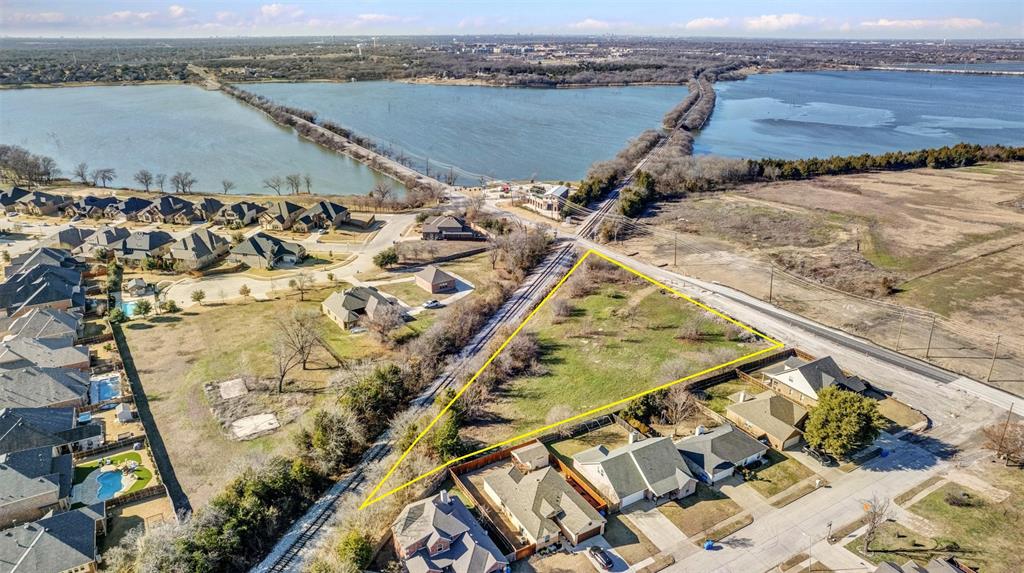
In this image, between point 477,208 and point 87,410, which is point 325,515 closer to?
point 87,410

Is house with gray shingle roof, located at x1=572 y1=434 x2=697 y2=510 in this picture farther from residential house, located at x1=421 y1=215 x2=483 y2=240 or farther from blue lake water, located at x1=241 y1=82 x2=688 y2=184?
blue lake water, located at x1=241 y1=82 x2=688 y2=184

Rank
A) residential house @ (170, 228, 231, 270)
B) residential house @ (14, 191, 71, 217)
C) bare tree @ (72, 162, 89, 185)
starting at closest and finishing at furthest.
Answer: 1. residential house @ (170, 228, 231, 270)
2. residential house @ (14, 191, 71, 217)
3. bare tree @ (72, 162, 89, 185)

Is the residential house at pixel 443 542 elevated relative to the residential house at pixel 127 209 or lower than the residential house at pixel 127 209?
lower

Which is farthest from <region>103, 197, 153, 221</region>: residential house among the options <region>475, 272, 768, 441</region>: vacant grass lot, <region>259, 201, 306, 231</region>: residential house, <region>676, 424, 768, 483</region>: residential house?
<region>676, 424, 768, 483</region>: residential house

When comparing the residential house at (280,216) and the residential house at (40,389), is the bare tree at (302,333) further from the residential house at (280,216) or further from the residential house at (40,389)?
the residential house at (280,216)

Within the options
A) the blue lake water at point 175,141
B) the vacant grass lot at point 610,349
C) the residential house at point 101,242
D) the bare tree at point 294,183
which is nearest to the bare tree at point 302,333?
the vacant grass lot at point 610,349

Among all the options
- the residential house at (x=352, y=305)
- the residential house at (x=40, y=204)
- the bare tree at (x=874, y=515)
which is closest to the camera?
the bare tree at (x=874, y=515)
